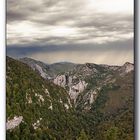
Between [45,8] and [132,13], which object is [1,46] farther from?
[132,13]

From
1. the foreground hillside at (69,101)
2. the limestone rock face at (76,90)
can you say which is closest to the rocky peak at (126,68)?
the foreground hillside at (69,101)

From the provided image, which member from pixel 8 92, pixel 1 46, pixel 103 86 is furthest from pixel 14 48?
pixel 103 86

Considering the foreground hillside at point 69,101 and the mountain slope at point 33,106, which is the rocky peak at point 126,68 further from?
the mountain slope at point 33,106

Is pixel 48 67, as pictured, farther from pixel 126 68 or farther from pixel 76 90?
pixel 126 68

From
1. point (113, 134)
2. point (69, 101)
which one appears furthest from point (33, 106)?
point (113, 134)

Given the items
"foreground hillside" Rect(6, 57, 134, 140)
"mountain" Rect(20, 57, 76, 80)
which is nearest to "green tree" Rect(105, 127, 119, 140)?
"foreground hillside" Rect(6, 57, 134, 140)

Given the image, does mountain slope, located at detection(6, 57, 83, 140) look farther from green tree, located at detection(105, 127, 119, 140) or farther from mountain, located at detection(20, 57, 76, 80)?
green tree, located at detection(105, 127, 119, 140)

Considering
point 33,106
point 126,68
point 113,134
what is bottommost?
point 113,134

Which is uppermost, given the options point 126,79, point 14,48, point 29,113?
point 14,48
